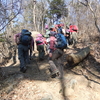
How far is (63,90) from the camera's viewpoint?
13.5ft

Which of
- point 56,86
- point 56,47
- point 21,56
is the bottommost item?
point 56,86

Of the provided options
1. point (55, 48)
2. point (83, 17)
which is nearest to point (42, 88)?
point (55, 48)

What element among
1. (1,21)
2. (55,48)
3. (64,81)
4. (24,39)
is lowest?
(64,81)

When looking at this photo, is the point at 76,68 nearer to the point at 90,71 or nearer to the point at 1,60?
the point at 90,71

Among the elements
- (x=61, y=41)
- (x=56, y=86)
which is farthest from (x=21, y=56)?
(x=56, y=86)

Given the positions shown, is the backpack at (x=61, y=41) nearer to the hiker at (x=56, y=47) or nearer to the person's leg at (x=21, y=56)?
the hiker at (x=56, y=47)

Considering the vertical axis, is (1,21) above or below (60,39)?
above

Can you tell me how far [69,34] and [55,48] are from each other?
5.51 meters

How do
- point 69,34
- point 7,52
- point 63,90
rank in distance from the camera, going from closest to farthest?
point 63,90 < point 69,34 < point 7,52

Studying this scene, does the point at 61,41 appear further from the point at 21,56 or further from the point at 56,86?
the point at 21,56

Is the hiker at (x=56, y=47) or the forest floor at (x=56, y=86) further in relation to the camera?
the hiker at (x=56, y=47)

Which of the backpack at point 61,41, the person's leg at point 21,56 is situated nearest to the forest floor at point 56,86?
the person's leg at point 21,56

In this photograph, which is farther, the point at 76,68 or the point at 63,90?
the point at 76,68

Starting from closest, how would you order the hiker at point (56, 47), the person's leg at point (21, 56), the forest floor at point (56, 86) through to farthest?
the forest floor at point (56, 86), the hiker at point (56, 47), the person's leg at point (21, 56)
